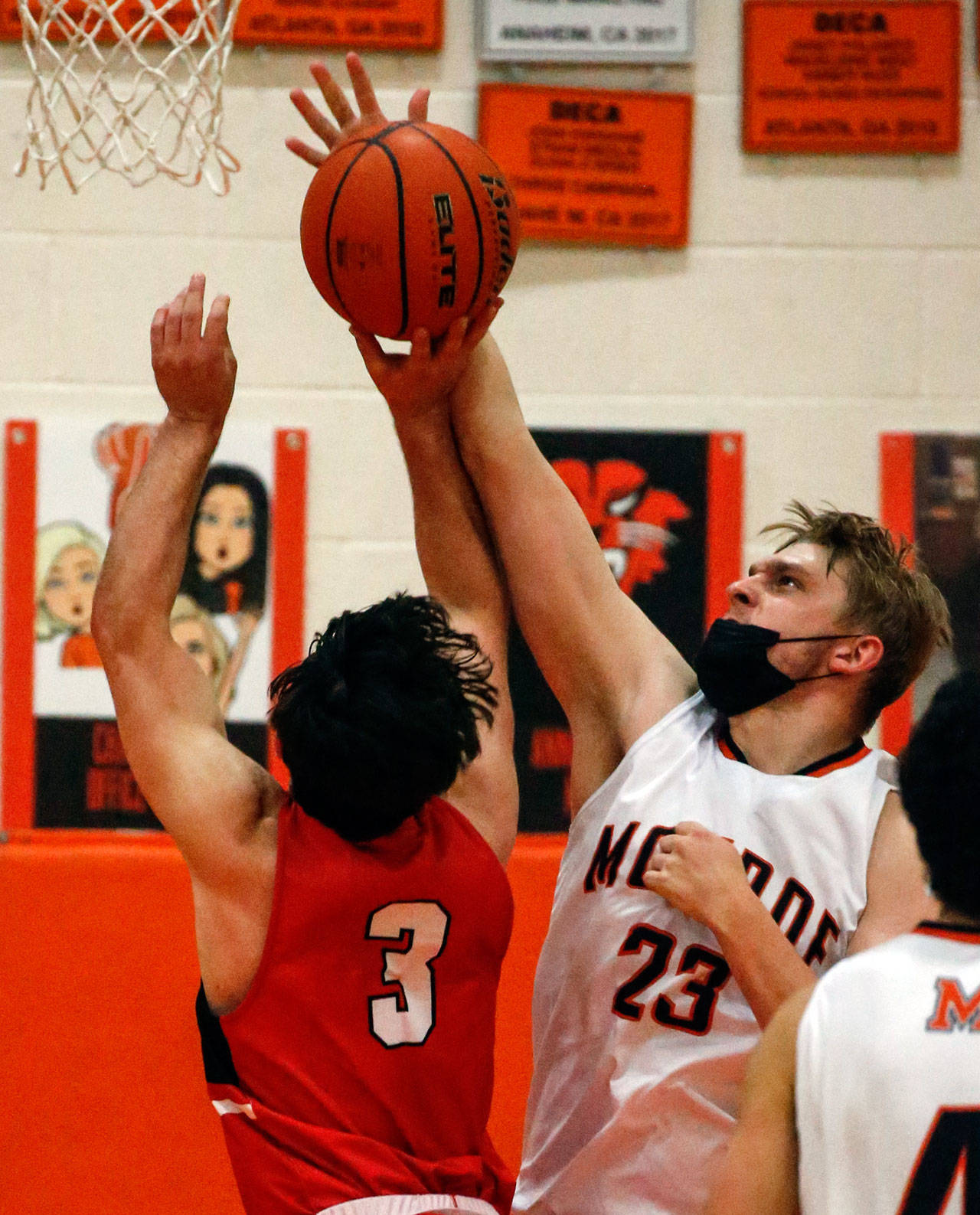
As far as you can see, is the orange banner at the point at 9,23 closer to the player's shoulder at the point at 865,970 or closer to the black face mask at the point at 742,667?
the black face mask at the point at 742,667

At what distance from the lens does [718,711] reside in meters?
2.56

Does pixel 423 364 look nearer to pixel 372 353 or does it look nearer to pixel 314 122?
pixel 372 353

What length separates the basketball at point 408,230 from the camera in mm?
2266

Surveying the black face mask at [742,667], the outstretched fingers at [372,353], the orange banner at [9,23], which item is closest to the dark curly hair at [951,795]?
the black face mask at [742,667]

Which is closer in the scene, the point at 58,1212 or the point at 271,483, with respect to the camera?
the point at 58,1212

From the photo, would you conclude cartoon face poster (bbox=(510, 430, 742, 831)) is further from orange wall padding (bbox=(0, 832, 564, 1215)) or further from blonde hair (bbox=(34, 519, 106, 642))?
blonde hair (bbox=(34, 519, 106, 642))

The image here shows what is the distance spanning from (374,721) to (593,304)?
2296mm

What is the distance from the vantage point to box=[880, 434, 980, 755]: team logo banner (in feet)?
12.9

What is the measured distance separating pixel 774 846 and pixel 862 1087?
85cm

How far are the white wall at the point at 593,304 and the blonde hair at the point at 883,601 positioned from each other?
1.40 m

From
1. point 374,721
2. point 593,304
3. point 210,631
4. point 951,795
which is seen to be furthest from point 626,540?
point 951,795

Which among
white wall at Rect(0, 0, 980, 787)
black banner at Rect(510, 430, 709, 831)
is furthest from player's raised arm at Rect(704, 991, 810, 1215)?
white wall at Rect(0, 0, 980, 787)

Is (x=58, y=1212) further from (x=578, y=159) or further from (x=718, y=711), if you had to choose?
(x=578, y=159)

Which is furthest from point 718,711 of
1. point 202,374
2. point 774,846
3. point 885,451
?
point 885,451
